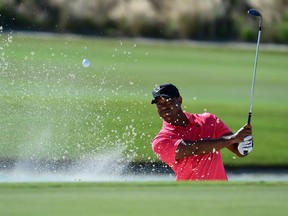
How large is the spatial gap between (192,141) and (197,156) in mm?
168

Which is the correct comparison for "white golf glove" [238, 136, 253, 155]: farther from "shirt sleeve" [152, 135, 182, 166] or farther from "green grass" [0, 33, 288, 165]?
"green grass" [0, 33, 288, 165]

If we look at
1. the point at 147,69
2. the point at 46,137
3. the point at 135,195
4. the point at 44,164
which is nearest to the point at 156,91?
the point at 135,195

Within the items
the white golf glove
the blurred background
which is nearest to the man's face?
the white golf glove

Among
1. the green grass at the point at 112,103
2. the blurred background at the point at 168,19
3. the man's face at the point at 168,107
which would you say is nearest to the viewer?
the man's face at the point at 168,107

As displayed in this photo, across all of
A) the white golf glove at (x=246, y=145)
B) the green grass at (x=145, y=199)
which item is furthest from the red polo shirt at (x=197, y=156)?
the green grass at (x=145, y=199)

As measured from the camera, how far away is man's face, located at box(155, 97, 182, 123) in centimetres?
919

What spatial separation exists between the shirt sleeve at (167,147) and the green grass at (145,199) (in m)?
1.70

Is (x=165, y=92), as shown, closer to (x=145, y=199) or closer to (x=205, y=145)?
(x=205, y=145)

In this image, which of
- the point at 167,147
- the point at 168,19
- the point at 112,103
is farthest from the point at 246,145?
the point at 168,19

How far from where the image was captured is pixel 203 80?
29.7 metres

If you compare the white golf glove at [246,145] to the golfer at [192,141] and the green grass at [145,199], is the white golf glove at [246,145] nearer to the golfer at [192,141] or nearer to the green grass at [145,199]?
the golfer at [192,141]

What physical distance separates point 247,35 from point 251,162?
1628 inches

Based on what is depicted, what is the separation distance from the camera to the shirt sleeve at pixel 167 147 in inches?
356

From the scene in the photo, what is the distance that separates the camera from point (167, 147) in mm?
9125
